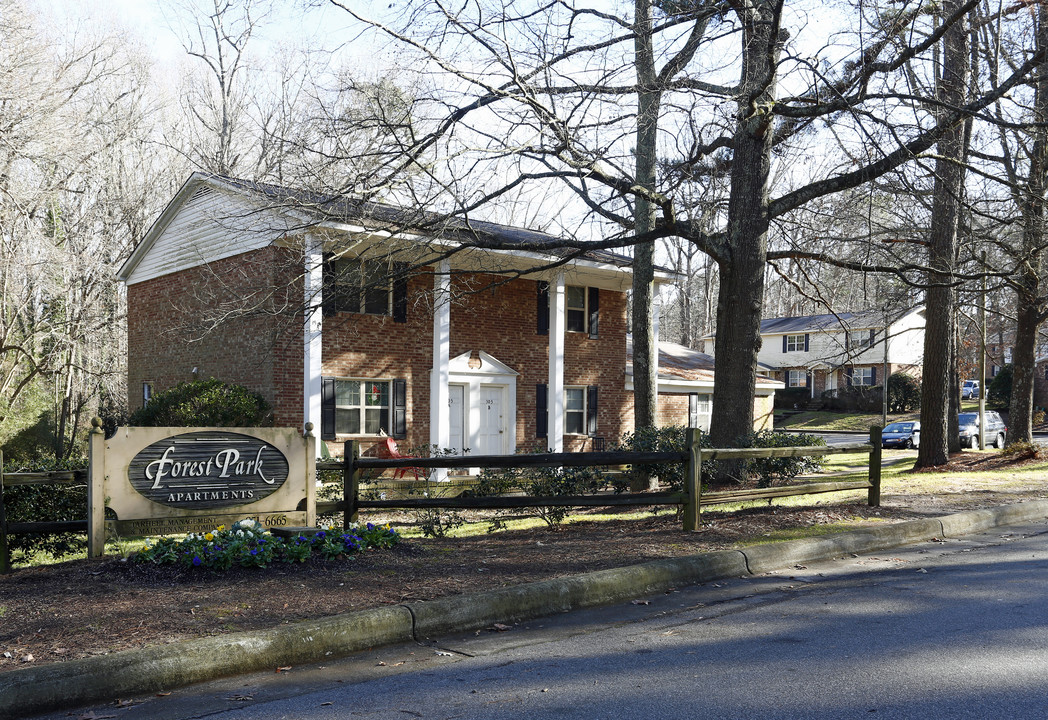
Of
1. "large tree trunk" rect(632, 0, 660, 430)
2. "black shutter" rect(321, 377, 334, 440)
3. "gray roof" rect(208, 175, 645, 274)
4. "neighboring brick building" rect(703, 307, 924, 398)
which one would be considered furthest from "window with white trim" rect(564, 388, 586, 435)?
"neighboring brick building" rect(703, 307, 924, 398)

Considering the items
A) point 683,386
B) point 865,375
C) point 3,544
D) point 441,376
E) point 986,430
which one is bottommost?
point 986,430

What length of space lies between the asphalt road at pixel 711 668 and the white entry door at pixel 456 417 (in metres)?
13.7

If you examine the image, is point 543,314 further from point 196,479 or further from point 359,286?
point 196,479

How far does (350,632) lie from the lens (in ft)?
18.3

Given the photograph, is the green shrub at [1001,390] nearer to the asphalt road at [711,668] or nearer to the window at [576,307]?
the window at [576,307]

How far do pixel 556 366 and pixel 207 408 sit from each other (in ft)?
27.0

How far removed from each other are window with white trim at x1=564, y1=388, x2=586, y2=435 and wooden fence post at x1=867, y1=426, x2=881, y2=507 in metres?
11.4

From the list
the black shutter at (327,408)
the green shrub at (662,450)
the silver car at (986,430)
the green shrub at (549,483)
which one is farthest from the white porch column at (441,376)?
the silver car at (986,430)

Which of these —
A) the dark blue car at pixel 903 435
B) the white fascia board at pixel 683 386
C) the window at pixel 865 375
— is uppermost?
the window at pixel 865 375

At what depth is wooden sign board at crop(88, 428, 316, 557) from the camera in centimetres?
748

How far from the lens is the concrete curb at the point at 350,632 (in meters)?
4.52

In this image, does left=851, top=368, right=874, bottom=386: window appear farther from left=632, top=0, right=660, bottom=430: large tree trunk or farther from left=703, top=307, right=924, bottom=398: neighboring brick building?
left=632, top=0, right=660, bottom=430: large tree trunk

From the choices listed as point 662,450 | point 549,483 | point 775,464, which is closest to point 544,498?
point 549,483

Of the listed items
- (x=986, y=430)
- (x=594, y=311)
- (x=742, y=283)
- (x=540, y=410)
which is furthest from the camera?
(x=986, y=430)
